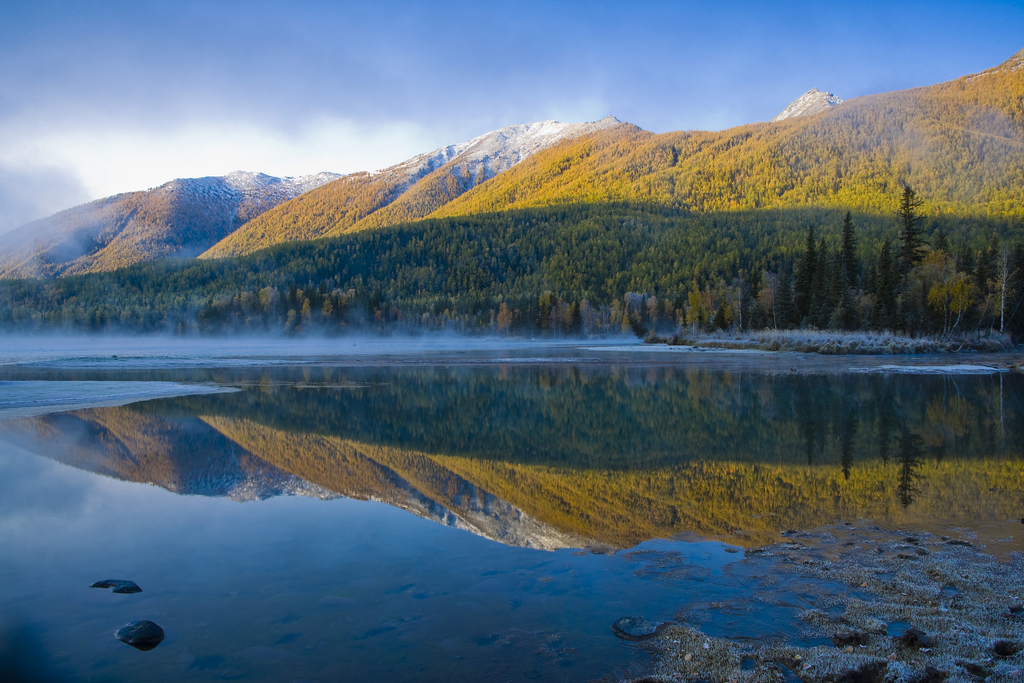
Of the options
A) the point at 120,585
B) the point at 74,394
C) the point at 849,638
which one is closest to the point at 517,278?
the point at 74,394

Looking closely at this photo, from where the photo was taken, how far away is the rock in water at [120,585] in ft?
16.2

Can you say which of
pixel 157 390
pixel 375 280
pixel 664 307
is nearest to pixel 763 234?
pixel 664 307

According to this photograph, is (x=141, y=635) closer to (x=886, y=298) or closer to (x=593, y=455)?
(x=593, y=455)

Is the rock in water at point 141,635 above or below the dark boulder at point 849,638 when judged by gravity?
above

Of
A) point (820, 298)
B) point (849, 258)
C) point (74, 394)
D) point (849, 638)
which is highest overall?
point (849, 258)

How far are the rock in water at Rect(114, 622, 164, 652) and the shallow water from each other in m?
0.09

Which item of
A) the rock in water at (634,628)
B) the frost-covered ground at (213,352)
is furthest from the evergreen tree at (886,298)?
the rock in water at (634,628)

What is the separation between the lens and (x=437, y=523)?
681 centimetres

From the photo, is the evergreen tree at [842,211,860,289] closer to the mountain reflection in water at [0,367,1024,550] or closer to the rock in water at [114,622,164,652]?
the mountain reflection in water at [0,367,1024,550]

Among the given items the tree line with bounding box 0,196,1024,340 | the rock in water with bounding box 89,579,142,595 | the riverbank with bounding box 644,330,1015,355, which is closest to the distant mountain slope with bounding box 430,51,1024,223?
the tree line with bounding box 0,196,1024,340

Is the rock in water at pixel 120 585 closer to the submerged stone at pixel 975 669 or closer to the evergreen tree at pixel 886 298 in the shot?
the submerged stone at pixel 975 669

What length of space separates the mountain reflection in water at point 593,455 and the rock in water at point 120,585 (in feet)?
9.62

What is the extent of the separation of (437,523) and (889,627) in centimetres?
448

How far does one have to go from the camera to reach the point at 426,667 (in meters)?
3.72
